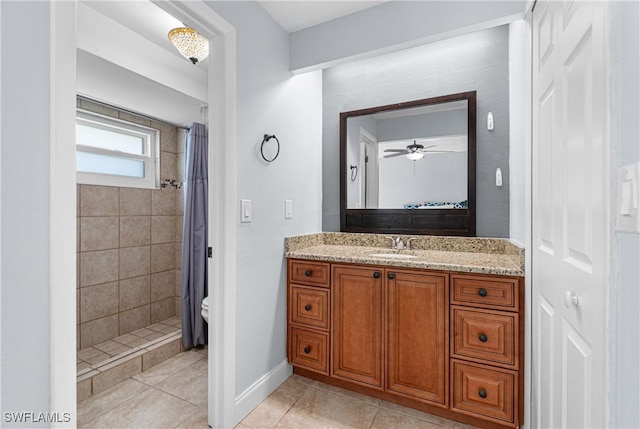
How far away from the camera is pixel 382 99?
2.36 meters

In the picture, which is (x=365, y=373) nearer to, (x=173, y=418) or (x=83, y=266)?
(x=173, y=418)

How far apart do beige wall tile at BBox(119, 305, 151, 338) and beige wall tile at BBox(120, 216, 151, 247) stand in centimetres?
62

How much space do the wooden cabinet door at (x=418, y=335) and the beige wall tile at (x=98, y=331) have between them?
7.83 feet

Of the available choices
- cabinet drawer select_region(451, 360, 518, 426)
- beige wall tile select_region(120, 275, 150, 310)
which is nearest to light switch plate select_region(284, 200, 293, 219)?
cabinet drawer select_region(451, 360, 518, 426)

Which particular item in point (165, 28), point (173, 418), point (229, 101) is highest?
point (165, 28)

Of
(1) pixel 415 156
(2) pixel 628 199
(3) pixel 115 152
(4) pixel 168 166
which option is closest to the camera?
(2) pixel 628 199

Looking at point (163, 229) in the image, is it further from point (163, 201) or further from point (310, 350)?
point (310, 350)

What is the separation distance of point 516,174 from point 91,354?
3200 mm

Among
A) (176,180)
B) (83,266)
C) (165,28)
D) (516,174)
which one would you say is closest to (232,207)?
(165,28)

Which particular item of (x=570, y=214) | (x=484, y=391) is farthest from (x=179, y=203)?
(x=570, y=214)

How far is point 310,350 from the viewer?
2.00 m

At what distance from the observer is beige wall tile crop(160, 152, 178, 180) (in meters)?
3.11

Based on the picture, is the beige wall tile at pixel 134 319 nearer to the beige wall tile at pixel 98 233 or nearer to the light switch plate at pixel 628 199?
the beige wall tile at pixel 98 233

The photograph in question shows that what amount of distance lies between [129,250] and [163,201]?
586 mm
